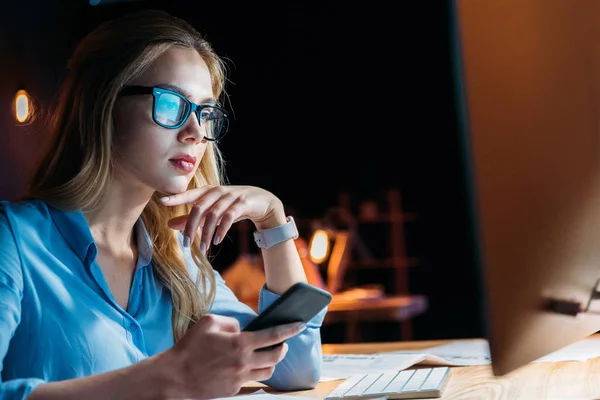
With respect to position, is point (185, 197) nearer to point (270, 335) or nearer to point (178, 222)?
point (178, 222)

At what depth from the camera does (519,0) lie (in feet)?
2.41

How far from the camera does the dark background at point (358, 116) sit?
7.35m

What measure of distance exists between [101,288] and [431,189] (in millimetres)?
6630

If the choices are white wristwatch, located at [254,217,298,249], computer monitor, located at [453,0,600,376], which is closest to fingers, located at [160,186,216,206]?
white wristwatch, located at [254,217,298,249]

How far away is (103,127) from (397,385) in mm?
751

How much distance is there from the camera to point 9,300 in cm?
113

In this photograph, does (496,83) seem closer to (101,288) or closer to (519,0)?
(519,0)

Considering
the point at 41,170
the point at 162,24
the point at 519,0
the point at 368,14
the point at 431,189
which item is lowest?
the point at 431,189

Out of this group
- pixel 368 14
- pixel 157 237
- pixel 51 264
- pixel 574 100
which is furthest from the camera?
pixel 368 14

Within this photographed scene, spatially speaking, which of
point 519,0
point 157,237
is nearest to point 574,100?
point 519,0

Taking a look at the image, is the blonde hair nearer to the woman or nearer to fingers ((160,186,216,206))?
the woman

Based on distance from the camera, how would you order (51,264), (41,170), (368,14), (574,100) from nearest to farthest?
1. (574,100)
2. (51,264)
3. (41,170)
4. (368,14)

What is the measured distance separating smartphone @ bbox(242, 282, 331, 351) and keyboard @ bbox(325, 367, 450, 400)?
27cm

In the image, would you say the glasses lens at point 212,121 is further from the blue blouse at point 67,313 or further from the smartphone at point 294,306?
the smartphone at point 294,306
